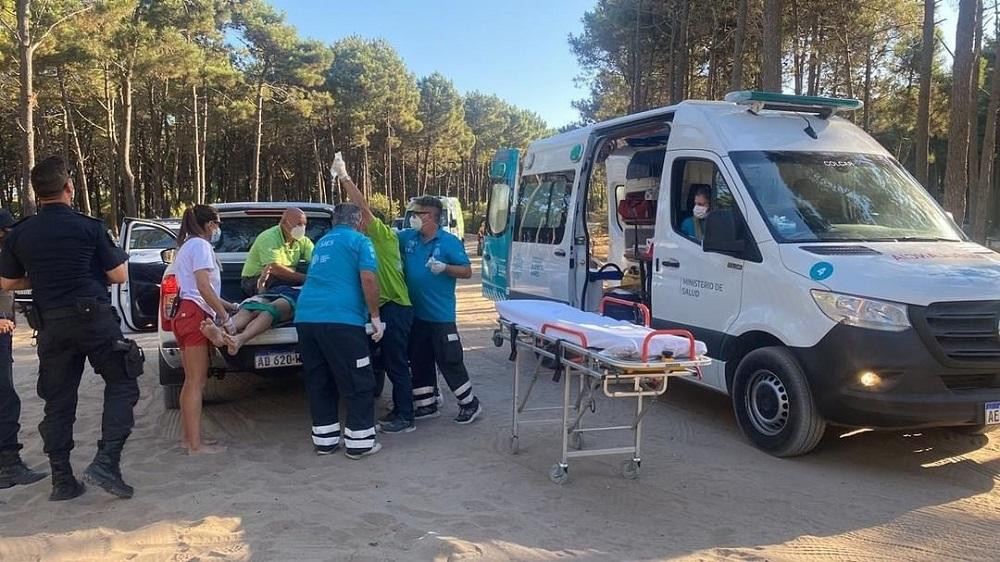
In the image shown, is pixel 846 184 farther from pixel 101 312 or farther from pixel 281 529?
pixel 101 312

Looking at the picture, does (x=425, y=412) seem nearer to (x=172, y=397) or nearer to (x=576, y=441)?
(x=576, y=441)

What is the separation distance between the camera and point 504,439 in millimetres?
5645

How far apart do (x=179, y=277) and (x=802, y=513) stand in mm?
4450

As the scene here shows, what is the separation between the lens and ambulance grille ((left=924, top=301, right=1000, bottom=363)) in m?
4.50

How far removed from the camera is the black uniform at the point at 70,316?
13.8 feet

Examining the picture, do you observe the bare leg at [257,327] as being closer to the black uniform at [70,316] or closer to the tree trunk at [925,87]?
the black uniform at [70,316]

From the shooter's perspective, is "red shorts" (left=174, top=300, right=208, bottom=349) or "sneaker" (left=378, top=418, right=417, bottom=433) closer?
"red shorts" (left=174, top=300, right=208, bottom=349)

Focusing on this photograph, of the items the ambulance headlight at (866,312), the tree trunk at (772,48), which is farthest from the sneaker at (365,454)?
Result: the tree trunk at (772,48)

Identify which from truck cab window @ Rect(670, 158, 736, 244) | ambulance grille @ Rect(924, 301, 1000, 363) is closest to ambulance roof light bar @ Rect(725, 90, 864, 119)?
truck cab window @ Rect(670, 158, 736, 244)

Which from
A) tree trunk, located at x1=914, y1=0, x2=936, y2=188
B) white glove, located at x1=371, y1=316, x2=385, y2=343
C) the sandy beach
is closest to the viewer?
the sandy beach

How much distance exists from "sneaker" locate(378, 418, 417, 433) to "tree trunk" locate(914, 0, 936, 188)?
11557mm

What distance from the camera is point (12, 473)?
4672 mm

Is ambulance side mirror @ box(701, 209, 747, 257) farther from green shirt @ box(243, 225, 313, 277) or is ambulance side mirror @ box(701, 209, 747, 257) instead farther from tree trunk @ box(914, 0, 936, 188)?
tree trunk @ box(914, 0, 936, 188)

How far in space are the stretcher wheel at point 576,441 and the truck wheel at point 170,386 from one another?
321 cm
